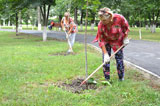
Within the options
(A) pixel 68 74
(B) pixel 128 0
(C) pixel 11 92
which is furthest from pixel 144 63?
(B) pixel 128 0

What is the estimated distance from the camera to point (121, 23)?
419 cm

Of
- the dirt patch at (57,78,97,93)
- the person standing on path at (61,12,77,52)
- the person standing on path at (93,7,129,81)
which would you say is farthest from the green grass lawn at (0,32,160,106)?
the person standing on path at (61,12,77,52)

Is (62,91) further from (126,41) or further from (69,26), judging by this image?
(69,26)

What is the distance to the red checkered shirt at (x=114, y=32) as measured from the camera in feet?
13.6

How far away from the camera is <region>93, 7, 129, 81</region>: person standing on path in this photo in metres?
3.97

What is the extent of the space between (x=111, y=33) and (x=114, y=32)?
0.06m

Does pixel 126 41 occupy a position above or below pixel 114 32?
below

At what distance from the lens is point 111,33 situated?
14.0 feet

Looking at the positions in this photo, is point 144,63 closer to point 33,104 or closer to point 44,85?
point 44,85

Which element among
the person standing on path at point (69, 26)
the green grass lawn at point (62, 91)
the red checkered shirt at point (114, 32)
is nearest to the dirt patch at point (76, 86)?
the green grass lawn at point (62, 91)

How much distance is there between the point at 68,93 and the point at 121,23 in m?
1.62

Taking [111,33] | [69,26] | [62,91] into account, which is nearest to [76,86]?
[62,91]

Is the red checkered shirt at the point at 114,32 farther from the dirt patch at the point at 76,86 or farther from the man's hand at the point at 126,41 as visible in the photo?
the dirt patch at the point at 76,86

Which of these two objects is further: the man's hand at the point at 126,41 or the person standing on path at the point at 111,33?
the man's hand at the point at 126,41
